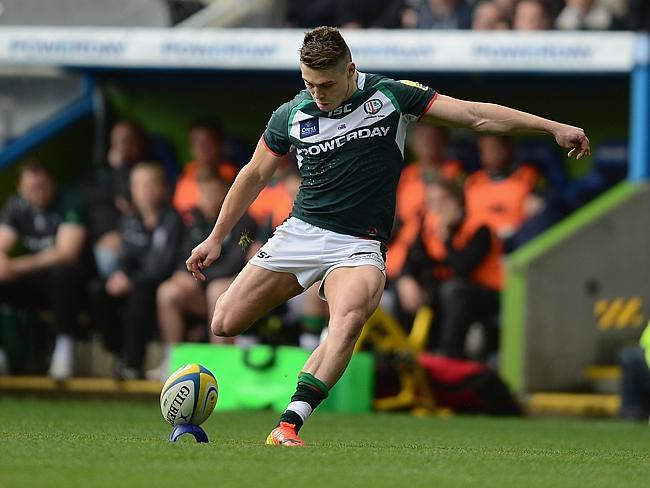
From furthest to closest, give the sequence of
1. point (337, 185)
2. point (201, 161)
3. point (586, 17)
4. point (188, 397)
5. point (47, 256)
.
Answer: point (201, 161), point (47, 256), point (586, 17), point (337, 185), point (188, 397)

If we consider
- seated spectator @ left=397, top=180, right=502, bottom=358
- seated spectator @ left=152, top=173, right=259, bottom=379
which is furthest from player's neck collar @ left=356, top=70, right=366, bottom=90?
seated spectator @ left=152, top=173, right=259, bottom=379

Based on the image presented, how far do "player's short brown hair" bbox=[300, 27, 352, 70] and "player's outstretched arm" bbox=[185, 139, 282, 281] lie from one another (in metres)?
0.66

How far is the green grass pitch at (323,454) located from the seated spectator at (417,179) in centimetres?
285

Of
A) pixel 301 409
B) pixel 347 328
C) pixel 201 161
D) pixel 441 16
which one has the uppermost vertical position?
pixel 441 16

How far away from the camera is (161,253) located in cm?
1268

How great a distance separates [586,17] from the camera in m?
13.0

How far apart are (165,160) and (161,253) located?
7.58 ft

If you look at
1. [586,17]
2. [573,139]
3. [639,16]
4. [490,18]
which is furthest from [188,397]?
[639,16]

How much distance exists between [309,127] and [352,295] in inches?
33.3

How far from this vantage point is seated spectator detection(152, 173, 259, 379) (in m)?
12.2

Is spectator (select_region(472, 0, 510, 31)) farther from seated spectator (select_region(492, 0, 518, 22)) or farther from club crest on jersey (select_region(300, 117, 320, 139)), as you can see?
club crest on jersey (select_region(300, 117, 320, 139))

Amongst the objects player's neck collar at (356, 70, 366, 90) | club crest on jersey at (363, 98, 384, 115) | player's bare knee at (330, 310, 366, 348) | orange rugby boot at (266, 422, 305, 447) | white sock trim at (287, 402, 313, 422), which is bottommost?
orange rugby boot at (266, 422, 305, 447)

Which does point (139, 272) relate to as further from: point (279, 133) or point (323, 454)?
point (323, 454)

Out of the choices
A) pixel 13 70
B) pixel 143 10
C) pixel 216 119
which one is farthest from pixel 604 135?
pixel 13 70
